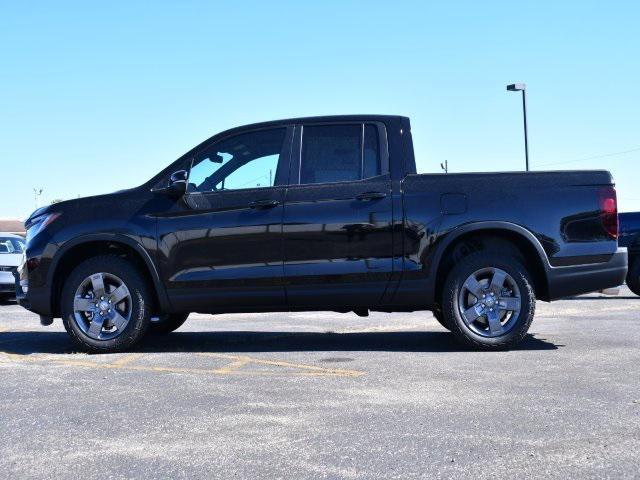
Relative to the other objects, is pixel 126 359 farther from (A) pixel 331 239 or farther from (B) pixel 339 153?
(B) pixel 339 153

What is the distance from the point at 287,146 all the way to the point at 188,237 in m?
1.18

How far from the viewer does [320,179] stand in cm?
700

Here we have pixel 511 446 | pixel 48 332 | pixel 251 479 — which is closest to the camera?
pixel 251 479

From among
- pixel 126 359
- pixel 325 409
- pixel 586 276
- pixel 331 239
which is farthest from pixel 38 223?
pixel 586 276

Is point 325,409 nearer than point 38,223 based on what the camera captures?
Yes

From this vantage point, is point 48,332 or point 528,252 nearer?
point 528,252

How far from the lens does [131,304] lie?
6941 mm

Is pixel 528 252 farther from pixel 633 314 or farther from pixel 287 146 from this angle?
pixel 633 314

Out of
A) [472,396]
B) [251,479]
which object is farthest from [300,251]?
[251,479]

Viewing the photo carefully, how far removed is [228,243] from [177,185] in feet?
2.15

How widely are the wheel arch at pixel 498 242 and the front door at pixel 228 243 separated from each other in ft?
4.42

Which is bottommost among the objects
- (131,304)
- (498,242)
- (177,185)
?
(131,304)

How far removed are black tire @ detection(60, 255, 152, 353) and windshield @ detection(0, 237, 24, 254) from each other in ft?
32.6

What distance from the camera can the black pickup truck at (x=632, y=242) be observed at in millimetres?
14500
